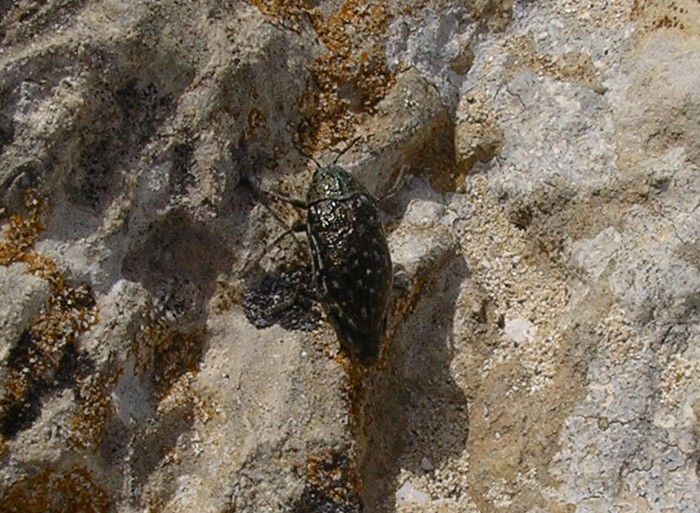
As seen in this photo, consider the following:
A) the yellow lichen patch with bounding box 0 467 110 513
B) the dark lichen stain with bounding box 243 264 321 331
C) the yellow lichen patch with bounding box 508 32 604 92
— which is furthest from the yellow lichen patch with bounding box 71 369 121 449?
the yellow lichen patch with bounding box 508 32 604 92

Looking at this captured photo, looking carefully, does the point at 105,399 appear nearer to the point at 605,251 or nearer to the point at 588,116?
the point at 605,251

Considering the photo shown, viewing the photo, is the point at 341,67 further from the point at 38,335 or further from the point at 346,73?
the point at 38,335

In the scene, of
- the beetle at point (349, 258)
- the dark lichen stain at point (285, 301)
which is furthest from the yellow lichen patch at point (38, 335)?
the beetle at point (349, 258)

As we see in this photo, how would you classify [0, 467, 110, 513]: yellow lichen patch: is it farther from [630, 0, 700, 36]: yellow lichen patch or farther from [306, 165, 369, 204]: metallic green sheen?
[630, 0, 700, 36]: yellow lichen patch

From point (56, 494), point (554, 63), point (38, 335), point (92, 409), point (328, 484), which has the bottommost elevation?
point (328, 484)

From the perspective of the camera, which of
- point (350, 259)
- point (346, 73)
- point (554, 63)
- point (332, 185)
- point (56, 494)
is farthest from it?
point (554, 63)

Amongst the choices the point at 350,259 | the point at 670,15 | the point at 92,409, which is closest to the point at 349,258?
the point at 350,259

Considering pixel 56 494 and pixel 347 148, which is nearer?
pixel 56 494
